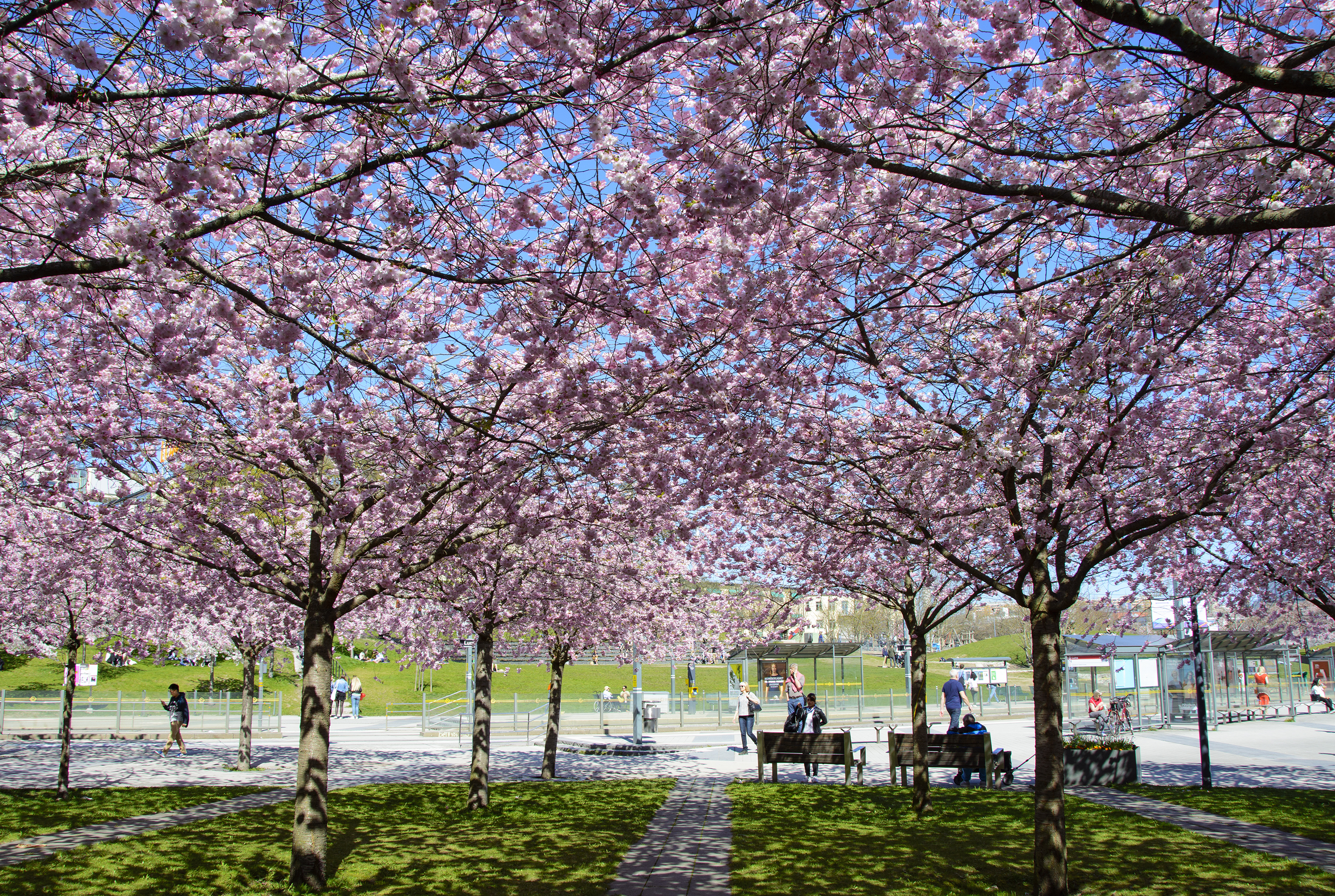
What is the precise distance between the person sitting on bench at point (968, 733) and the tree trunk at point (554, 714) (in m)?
7.29

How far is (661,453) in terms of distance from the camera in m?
9.66

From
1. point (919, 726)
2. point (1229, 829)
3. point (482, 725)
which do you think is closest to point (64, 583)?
point (482, 725)

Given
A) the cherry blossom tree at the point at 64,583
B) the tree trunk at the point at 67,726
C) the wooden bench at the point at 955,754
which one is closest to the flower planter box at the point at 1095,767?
the wooden bench at the point at 955,754

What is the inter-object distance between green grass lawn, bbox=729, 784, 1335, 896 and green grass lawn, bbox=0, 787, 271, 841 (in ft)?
26.8

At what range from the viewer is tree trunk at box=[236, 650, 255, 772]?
17.9 m

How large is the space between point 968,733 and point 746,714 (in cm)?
731

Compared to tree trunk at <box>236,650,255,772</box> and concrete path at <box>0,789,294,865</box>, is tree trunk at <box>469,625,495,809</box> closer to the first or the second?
concrete path at <box>0,789,294,865</box>

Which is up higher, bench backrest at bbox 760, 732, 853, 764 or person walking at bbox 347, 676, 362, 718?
bench backrest at bbox 760, 732, 853, 764

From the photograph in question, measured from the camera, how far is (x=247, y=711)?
726 inches

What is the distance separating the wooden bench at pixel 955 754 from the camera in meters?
14.4

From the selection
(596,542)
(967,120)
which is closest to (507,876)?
(596,542)

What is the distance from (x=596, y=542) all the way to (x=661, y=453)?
379cm

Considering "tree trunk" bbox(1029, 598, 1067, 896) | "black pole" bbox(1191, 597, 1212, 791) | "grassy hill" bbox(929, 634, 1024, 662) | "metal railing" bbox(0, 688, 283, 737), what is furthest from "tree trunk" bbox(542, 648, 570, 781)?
"grassy hill" bbox(929, 634, 1024, 662)

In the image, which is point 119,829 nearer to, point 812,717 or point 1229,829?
point 1229,829
